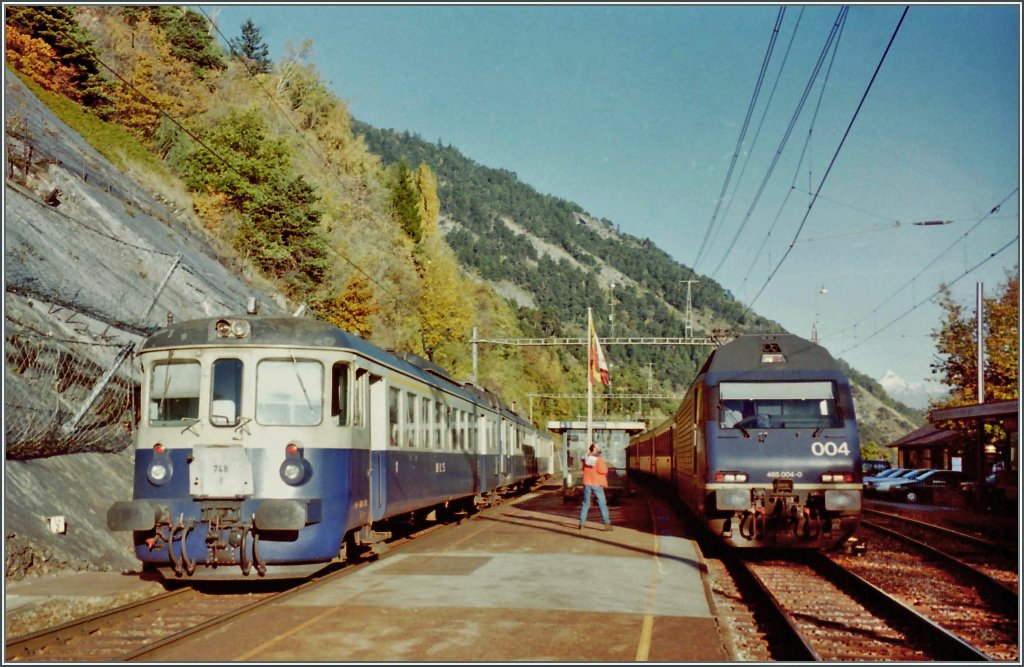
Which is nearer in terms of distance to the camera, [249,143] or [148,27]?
[249,143]

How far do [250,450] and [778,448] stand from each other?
783 centimetres

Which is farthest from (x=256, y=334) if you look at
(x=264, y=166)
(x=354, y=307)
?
(x=354, y=307)

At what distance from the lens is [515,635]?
796 cm

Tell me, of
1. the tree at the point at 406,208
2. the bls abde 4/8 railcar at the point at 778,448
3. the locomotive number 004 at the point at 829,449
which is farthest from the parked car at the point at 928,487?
the tree at the point at 406,208

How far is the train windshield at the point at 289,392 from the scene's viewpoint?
10695 mm

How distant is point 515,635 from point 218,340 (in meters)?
5.23

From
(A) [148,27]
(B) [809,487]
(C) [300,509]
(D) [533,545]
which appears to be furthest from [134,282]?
(A) [148,27]

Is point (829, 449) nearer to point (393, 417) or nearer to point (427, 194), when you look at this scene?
point (393, 417)

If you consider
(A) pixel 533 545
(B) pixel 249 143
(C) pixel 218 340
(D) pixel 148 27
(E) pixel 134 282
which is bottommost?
(A) pixel 533 545

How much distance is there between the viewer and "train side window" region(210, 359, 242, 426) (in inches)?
419

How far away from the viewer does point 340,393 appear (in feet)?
37.0

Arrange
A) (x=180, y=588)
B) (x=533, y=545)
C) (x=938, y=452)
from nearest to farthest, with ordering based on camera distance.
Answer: (x=180, y=588), (x=533, y=545), (x=938, y=452)

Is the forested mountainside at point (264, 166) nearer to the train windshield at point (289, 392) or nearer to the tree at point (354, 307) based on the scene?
the tree at point (354, 307)

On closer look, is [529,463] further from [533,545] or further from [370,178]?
[370,178]
